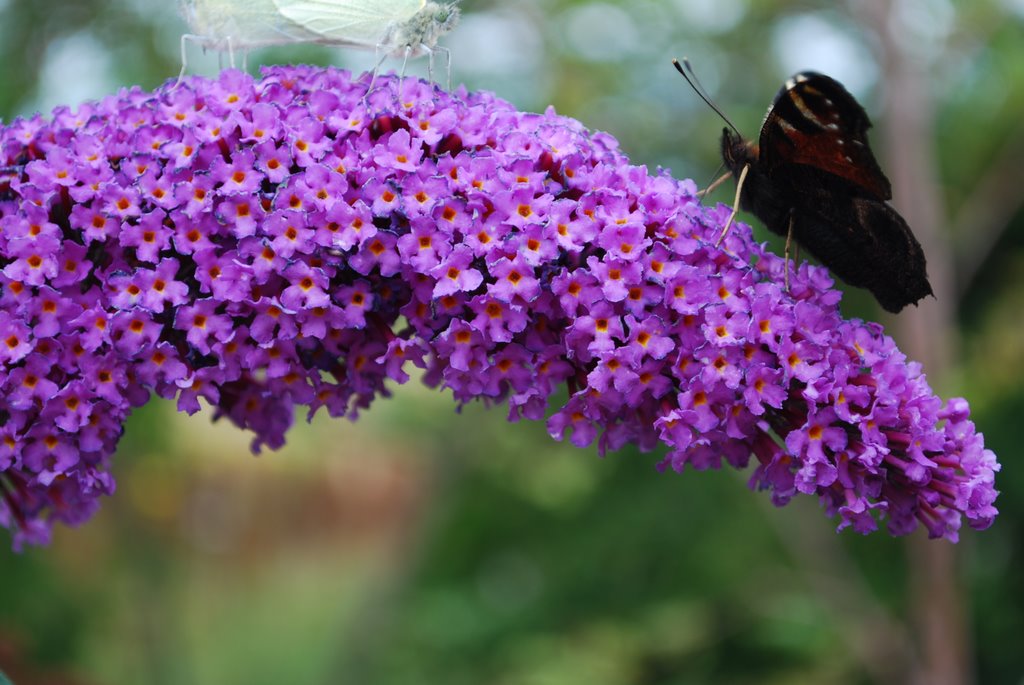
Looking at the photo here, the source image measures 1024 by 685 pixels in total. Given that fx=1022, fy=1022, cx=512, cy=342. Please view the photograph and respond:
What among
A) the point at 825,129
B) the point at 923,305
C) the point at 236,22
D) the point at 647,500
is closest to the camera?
the point at 825,129

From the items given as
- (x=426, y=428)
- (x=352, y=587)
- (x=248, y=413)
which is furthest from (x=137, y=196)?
(x=352, y=587)

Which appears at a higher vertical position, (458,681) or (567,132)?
(567,132)

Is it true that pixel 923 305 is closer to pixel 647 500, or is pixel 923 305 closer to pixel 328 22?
pixel 647 500

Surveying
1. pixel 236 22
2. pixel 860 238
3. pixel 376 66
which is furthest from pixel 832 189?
pixel 236 22

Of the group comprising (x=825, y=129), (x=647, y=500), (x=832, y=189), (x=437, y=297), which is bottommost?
(x=647, y=500)

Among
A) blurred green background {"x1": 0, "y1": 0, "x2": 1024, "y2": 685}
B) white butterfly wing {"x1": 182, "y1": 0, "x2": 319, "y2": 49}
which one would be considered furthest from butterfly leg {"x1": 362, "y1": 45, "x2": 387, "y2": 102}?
blurred green background {"x1": 0, "y1": 0, "x2": 1024, "y2": 685}

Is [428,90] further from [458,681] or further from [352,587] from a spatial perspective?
[352,587]

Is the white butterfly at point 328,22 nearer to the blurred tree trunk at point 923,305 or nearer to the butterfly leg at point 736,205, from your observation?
the butterfly leg at point 736,205
